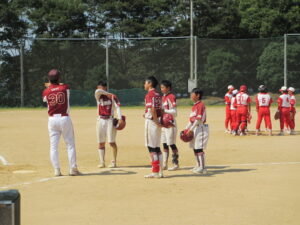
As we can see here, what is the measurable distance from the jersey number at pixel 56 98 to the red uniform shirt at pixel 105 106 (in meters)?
1.52

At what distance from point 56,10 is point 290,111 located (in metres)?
35.4

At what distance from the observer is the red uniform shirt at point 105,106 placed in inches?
436

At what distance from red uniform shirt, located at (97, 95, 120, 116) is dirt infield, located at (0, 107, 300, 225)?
1204mm

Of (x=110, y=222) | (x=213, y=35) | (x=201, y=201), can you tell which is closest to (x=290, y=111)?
(x=201, y=201)

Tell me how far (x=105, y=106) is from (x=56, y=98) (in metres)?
1.65

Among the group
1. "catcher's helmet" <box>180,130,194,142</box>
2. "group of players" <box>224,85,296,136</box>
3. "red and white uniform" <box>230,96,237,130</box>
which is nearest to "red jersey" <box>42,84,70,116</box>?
"catcher's helmet" <box>180,130,194,142</box>

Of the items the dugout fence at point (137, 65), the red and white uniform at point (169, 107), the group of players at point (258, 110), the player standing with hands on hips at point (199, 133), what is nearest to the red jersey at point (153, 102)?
the player standing with hands on hips at point (199, 133)

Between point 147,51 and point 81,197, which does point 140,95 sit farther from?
point 81,197

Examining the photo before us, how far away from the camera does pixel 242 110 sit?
17.7 metres

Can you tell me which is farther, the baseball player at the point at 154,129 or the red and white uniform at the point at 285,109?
the red and white uniform at the point at 285,109

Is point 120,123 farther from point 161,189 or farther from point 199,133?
point 161,189

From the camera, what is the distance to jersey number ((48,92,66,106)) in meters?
9.63

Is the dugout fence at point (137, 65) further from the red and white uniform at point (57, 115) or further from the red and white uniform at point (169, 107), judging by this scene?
the red and white uniform at point (57, 115)

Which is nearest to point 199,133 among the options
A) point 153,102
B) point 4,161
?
point 153,102
